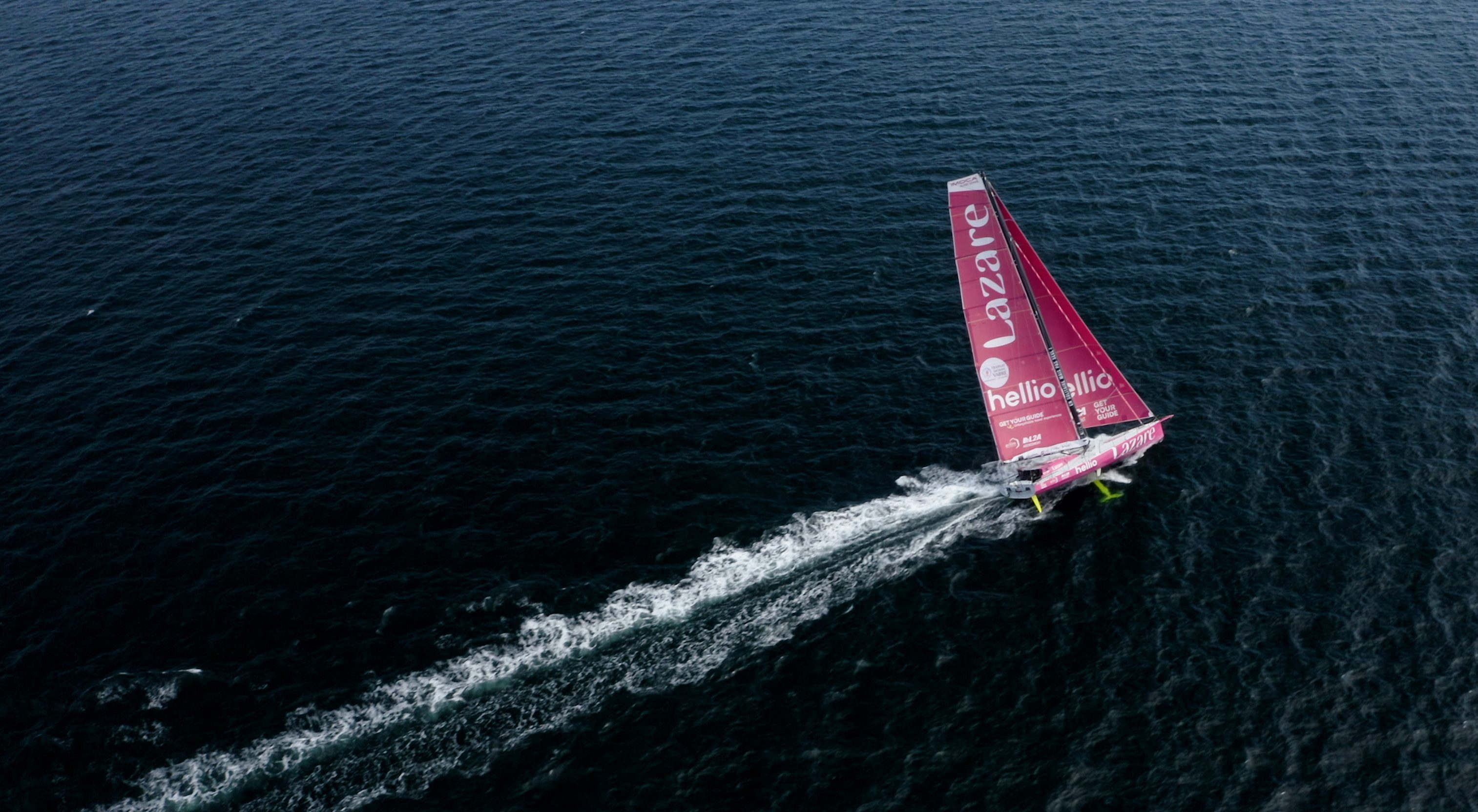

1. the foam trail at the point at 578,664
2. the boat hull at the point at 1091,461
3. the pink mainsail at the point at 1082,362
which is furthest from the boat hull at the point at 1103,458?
the foam trail at the point at 578,664

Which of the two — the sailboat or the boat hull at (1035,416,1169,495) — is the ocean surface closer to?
the boat hull at (1035,416,1169,495)

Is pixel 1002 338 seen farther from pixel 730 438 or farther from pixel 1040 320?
pixel 730 438

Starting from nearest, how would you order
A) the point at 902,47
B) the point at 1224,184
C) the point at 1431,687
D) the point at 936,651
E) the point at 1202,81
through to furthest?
the point at 1431,687 < the point at 936,651 < the point at 1224,184 < the point at 1202,81 < the point at 902,47

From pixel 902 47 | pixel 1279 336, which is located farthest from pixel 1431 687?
pixel 902 47

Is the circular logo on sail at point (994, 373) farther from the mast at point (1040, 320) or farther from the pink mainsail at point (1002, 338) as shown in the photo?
the mast at point (1040, 320)

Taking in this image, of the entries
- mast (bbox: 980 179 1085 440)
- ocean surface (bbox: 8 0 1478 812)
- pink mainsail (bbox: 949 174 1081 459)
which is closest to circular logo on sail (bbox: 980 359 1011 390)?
pink mainsail (bbox: 949 174 1081 459)

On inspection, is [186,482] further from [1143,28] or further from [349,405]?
[1143,28]
